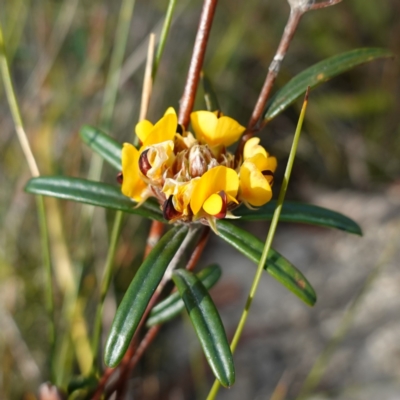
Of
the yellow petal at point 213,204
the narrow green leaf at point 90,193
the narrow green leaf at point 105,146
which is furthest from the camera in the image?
the narrow green leaf at point 105,146

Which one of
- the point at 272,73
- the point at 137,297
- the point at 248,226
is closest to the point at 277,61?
the point at 272,73

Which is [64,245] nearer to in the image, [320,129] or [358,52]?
[358,52]

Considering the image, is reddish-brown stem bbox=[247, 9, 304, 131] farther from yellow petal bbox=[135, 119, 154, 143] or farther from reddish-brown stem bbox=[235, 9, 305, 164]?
yellow petal bbox=[135, 119, 154, 143]

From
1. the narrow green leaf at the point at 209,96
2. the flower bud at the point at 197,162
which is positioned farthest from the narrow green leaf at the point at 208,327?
the narrow green leaf at the point at 209,96

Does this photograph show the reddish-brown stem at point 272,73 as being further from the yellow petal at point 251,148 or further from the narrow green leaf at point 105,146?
the narrow green leaf at point 105,146

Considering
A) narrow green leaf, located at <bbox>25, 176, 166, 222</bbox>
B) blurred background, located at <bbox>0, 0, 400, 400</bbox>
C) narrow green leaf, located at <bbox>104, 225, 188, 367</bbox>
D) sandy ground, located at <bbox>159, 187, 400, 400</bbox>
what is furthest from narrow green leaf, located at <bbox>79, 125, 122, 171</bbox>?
sandy ground, located at <bbox>159, 187, 400, 400</bbox>

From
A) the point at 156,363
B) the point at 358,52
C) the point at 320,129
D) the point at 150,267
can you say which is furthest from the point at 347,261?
the point at 150,267
